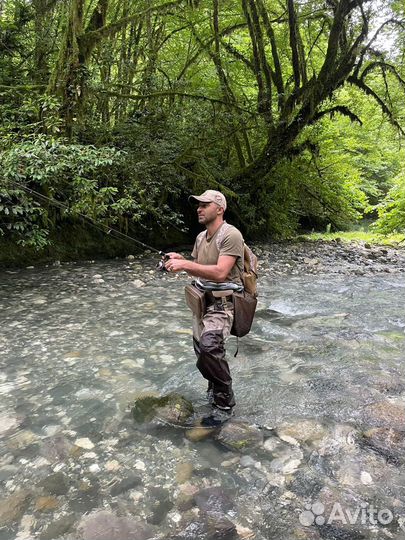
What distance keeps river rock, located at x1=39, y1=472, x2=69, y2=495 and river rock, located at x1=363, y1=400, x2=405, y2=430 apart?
2.66 meters

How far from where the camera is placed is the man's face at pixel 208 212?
402cm

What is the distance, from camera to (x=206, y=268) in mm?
3820

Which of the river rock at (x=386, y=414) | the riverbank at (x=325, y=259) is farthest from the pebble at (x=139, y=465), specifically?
the riverbank at (x=325, y=259)

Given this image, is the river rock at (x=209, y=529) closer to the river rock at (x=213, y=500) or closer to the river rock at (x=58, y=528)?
the river rock at (x=213, y=500)

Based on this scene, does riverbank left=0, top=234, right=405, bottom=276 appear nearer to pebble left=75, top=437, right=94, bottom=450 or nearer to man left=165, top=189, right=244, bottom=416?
man left=165, top=189, right=244, bottom=416

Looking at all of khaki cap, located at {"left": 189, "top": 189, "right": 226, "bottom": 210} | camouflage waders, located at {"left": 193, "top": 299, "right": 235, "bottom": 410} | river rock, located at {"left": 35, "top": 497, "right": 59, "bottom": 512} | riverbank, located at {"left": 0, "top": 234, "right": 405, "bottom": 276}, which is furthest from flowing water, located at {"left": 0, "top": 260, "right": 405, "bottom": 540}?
riverbank, located at {"left": 0, "top": 234, "right": 405, "bottom": 276}

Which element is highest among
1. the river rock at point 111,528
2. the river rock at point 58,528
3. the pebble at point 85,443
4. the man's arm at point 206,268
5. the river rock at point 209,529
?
the man's arm at point 206,268

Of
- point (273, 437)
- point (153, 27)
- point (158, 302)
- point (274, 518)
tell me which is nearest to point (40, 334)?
point (158, 302)

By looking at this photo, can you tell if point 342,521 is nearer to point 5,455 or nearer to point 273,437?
point 273,437

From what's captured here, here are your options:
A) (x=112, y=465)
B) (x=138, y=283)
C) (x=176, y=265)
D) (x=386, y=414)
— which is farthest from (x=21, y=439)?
(x=138, y=283)

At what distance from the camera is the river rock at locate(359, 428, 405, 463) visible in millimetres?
3570

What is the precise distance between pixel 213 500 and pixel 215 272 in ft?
5.71

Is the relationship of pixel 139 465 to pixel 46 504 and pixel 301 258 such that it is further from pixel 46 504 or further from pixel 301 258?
pixel 301 258

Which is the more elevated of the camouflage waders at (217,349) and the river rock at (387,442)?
the camouflage waders at (217,349)
